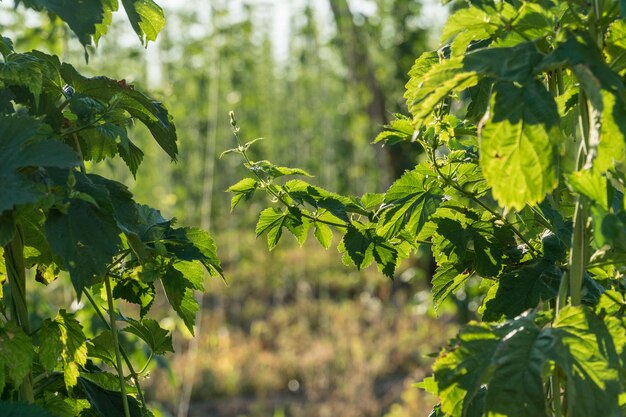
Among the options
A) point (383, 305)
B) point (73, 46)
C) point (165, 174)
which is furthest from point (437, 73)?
point (165, 174)

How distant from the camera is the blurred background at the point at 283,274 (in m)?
6.93

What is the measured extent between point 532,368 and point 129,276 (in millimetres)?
753

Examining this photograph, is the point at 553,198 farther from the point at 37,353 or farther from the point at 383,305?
the point at 383,305

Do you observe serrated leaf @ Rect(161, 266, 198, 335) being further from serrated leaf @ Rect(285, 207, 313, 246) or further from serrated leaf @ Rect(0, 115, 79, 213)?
serrated leaf @ Rect(0, 115, 79, 213)

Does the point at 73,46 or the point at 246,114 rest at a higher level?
the point at 246,114

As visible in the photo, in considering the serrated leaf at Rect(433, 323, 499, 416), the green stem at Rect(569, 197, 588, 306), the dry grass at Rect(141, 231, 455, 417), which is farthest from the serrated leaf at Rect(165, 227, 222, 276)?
the dry grass at Rect(141, 231, 455, 417)

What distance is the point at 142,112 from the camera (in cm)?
154

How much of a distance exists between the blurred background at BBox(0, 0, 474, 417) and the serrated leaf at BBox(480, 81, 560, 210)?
2695 mm

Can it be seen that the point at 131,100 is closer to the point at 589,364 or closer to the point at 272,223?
the point at 272,223

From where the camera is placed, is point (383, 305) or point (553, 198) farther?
point (383, 305)

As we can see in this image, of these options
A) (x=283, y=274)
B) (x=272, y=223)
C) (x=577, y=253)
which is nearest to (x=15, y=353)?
(x=272, y=223)

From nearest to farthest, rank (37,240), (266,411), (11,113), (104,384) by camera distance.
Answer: (11,113) < (37,240) < (104,384) < (266,411)

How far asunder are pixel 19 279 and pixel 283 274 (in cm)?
1146

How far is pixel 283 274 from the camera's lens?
508 inches
